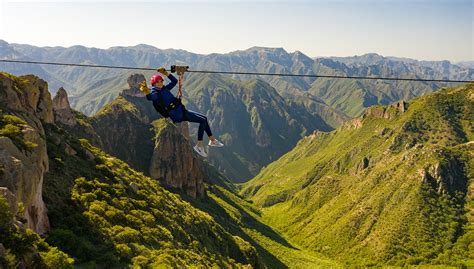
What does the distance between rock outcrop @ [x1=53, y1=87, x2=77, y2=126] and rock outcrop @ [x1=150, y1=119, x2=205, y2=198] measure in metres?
33.8

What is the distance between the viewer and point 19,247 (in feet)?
59.1

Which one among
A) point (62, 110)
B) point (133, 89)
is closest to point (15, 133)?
point (62, 110)

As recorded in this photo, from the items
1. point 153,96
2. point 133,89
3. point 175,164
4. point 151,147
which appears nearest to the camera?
point 153,96

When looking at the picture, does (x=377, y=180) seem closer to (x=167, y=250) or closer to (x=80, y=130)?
(x=80, y=130)

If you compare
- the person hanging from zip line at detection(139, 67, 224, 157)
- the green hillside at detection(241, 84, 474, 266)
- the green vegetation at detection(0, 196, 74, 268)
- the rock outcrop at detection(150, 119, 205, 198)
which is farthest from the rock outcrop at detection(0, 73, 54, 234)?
the green hillside at detection(241, 84, 474, 266)

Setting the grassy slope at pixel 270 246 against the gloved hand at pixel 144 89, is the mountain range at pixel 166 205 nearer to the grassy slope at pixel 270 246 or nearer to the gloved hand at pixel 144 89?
the grassy slope at pixel 270 246

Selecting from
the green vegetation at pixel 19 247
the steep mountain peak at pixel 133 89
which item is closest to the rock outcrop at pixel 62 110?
the green vegetation at pixel 19 247

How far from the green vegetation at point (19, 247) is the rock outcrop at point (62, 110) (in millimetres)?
66451

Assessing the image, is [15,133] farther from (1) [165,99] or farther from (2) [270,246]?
(2) [270,246]

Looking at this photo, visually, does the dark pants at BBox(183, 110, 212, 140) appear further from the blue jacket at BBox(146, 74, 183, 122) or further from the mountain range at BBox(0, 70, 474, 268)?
the mountain range at BBox(0, 70, 474, 268)

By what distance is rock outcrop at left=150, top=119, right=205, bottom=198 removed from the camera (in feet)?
371

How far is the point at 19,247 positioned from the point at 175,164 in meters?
98.4

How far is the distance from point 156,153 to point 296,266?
5400 cm

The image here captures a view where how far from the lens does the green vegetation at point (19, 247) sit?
57.5 ft
